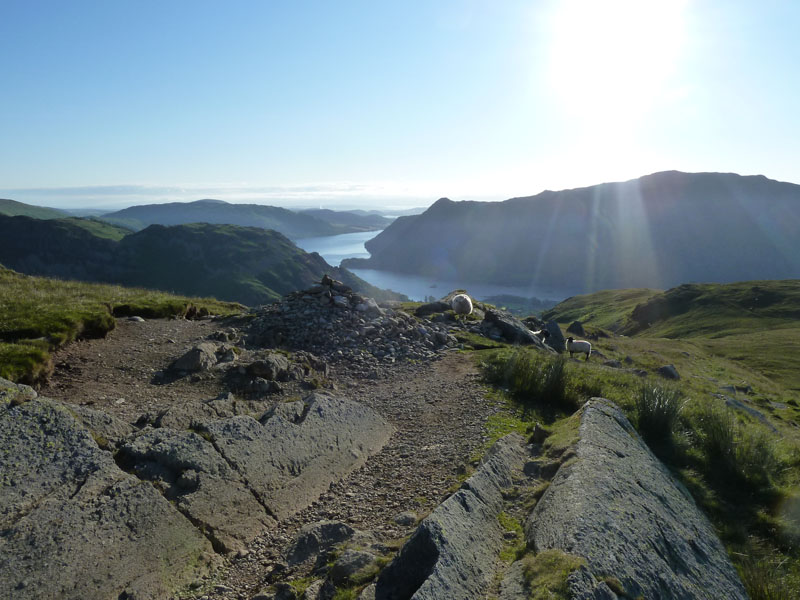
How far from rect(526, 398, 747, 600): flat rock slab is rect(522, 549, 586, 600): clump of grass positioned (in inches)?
5.6

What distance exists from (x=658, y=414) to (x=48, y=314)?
1616 centimetres

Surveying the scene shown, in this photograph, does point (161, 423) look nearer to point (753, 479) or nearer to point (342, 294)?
→ point (753, 479)

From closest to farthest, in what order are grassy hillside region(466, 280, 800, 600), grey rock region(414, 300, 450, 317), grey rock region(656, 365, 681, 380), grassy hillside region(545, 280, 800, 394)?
grassy hillside region(466, 280, 800, 600) < grey rock region(414, 300, 450, 317) < grey rock region(656, 365, 681, 380) < grassy hillside region(545, 280, 800, 394)

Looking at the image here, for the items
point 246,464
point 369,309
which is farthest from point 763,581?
point 369,309

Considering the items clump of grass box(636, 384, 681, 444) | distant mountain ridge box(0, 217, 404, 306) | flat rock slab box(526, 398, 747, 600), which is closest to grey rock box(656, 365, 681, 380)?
clump of grass box(636, 384, 681, 444)

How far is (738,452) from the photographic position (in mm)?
9031

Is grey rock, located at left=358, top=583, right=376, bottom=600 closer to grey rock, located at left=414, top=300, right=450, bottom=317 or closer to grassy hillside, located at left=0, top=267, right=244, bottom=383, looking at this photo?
grassy hillside, located at left=0, top=267, right=244, bottom=383

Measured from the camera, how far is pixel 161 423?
298 inches

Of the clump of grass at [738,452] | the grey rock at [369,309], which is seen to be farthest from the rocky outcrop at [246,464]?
the grey rock at [369,309]

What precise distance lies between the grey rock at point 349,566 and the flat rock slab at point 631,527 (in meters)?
1.80

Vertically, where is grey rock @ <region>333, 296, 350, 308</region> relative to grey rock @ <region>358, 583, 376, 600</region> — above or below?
below

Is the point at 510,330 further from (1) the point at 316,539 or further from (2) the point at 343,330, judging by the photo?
(1) the point at 316,539

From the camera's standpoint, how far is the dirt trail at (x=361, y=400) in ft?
20.6

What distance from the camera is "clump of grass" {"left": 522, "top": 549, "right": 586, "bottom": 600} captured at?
12.7 feet
